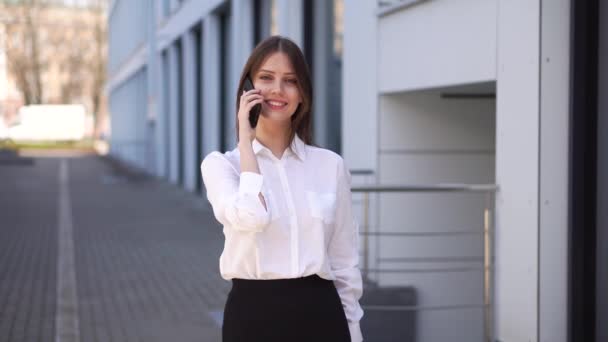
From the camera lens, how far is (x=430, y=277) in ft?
27.3

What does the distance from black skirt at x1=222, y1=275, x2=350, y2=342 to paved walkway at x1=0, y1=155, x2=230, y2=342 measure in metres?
4.17

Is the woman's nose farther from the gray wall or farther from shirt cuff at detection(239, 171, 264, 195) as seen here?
the gray wall

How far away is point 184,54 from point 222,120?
5.11 meters

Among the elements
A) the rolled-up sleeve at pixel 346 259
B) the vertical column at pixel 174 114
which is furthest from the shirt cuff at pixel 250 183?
the vertical column at pixel 174 114

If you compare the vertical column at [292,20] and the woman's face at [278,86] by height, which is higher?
the vertical column at [292,20]

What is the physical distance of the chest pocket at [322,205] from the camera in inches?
99.6

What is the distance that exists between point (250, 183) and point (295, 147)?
10.1 inches

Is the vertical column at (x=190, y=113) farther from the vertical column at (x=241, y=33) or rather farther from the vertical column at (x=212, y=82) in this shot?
the vertical column at (x=241, y=33)

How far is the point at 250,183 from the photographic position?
2398 millimetres

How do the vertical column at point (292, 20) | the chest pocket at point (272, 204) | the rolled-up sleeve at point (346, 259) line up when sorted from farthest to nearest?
1. the vertical column at point (292, 20)
2. the rolled-up sleeve at point (346, 259)
3. the chest pocket at point (272, 204)

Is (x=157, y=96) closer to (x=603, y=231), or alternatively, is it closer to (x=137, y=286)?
(x=137, y=286)

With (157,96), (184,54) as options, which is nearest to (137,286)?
(184,54)

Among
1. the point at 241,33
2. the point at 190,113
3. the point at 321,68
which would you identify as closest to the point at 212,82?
the point at 241,33

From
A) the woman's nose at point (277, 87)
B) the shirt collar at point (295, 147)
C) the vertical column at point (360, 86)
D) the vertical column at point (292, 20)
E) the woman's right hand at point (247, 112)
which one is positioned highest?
the vertical column at point (292, 20)
